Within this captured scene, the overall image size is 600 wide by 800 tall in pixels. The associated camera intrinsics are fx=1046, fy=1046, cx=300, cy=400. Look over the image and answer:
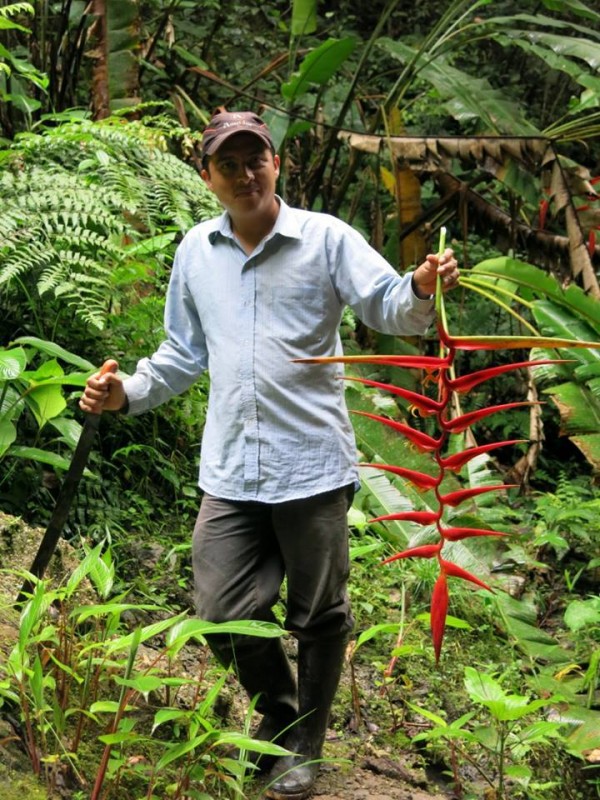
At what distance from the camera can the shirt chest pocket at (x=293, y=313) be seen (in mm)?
2723

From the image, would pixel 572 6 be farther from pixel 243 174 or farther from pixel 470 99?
pixel 243 174

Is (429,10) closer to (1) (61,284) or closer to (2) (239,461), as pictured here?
(1) (61,284)

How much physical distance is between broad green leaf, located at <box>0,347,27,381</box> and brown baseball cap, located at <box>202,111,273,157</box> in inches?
33.1

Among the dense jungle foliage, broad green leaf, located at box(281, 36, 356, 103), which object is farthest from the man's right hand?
broad green leaf, located at box(281, 36, 356, 103)

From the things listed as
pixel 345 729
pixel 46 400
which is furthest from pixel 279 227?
pixel 345 729

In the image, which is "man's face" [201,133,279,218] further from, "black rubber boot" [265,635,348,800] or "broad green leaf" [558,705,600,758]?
"broad green leaf" [558,705,600,758]

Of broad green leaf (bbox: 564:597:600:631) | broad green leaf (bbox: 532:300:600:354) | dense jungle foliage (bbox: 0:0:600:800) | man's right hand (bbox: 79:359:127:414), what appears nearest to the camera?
dense jungle foliage (bbox: 0:0:600:800)

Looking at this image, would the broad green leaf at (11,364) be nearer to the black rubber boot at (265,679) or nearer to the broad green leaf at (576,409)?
the black rubber boot at (265,679)

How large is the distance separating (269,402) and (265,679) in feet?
2.63

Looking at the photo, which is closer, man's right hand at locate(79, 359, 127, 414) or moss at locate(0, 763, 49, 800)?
moss at locate(0, 763, 49, 800)

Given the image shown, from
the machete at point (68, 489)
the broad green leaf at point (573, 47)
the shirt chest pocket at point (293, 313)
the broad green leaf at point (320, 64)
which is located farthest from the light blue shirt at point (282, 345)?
the broad green leaf at point (573, 47)

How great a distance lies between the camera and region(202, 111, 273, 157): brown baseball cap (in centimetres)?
265

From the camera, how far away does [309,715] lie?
2936mm

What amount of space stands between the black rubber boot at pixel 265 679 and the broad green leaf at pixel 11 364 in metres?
0.95
